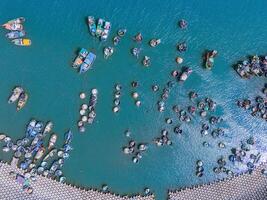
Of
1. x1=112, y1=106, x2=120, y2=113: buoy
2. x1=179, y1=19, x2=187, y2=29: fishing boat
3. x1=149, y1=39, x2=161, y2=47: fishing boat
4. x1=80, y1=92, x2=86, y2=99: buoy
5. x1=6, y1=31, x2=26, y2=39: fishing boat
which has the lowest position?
x1=112, y1=106, x2=120, y2=113: buoy

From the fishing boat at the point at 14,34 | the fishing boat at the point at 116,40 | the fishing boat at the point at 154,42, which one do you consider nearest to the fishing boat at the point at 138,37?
the fishing boat at the point at 154,42

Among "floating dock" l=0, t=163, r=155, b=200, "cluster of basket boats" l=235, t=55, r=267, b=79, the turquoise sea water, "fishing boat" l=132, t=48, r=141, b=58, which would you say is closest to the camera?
"floating dock" l=0, t=163, r=155, b=200

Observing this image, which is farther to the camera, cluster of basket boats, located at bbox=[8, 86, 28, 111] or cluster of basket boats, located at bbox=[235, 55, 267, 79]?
cluster of basket boats, located at bbox=[235, 55, 267, 79]

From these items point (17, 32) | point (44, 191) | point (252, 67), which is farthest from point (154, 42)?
point (44, 191)

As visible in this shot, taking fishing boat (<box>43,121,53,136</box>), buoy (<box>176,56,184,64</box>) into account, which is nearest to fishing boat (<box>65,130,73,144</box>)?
fishing boat (<box>43,121,53,136</box>)

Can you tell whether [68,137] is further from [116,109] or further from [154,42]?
[154,42]

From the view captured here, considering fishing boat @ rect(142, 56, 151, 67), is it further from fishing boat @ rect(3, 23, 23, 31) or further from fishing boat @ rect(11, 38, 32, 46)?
fishing boat @ rect(3, 23, 23, 31)

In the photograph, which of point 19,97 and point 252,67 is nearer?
point 19,97
